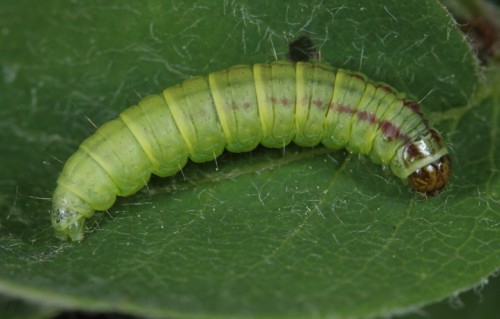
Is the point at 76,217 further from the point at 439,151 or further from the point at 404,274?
the point at 439,151

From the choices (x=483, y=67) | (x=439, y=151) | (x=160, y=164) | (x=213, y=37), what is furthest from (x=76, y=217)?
(x=483, y=67)

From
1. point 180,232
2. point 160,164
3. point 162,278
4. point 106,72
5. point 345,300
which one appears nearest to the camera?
point 345,300

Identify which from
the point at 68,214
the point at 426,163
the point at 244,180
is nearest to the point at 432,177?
the point at 426,163

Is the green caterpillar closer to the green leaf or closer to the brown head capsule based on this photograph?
the brown head capsule

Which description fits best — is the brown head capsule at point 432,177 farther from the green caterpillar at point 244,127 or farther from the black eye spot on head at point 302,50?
the black eye spot on head at point 302,50

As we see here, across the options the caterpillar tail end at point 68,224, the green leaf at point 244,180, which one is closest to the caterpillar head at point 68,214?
the caterpillar tail end at point 68,224
